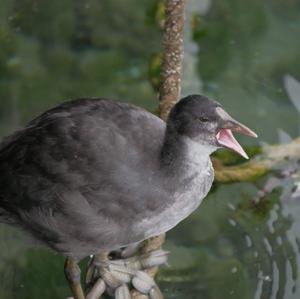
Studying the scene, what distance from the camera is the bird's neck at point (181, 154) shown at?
2467 mm

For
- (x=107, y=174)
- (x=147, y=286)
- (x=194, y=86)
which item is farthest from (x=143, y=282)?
(x=194, y=86)

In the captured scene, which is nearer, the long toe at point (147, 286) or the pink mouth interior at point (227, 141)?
the pink mouth interior at point (227, 141)

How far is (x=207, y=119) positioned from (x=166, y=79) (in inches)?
16.4

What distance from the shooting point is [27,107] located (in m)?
3.62

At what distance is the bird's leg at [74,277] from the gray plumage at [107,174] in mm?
203

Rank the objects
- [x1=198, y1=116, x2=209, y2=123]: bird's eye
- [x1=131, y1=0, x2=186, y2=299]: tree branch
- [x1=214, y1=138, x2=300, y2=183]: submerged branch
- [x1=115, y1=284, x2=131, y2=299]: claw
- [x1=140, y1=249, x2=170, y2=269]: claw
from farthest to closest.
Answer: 1. [x1=214, y1=138, x2=300, y2=183]: submerged branch
2. [x1=140, y1=249, x2=170, y2=269]: claw
3. [x1=115, y1=284, x2=131, y2=299]: claw
4. [x1=131, y1=0, x2=186, y2=299]: tree branch
5. [x1=198, y1=116, x2=209, y2=123]: bird's eye

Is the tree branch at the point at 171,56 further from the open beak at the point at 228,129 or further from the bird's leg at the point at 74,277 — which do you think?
the open beak at the point at 228,129

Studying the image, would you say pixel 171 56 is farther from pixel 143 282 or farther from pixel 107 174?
pixel 143 282

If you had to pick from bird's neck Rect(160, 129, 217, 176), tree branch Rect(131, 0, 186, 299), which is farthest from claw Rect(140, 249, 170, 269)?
bird's neck Rect(160, 129, 217, 176)

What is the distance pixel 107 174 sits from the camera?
2455 mm

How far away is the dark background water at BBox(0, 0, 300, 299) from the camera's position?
3035mm

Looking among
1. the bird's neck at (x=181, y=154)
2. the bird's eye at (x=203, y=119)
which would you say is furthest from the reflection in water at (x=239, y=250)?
the bird's eye at (x=203, y=119)

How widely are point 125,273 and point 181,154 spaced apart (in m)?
0.65

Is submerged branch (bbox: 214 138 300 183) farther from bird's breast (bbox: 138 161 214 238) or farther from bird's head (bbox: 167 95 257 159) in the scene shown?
bird's head (bbox: 167 95 257 159)
